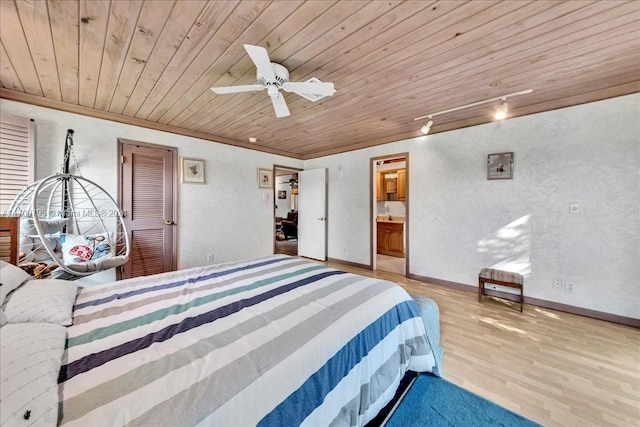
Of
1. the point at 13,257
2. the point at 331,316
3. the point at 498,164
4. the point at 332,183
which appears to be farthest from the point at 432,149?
the point at 13,257

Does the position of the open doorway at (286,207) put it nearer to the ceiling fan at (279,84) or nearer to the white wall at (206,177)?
the white wall at (206,177)

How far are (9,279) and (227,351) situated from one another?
1233mm

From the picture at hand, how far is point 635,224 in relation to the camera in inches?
91.9

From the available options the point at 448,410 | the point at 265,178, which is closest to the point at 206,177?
the point at 265,178

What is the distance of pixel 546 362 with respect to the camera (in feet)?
6.05

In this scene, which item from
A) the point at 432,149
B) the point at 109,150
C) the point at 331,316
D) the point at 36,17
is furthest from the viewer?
the point at 432,149

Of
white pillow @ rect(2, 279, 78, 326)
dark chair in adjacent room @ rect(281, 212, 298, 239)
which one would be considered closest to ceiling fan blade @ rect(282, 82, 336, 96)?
white pillow @ rect(2, 279, 78, 326)

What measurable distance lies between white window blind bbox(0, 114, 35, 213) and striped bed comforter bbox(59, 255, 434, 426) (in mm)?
1918

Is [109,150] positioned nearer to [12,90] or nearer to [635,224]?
[12,90]

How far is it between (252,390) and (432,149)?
3775mm

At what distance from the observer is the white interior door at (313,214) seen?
16.4 ft

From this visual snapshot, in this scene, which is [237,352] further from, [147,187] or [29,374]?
[147,187]

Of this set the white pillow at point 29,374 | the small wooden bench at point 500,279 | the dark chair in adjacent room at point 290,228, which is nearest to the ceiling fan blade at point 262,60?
the white pillow at point 29,374

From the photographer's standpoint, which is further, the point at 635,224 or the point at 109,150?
the point at 109,150
